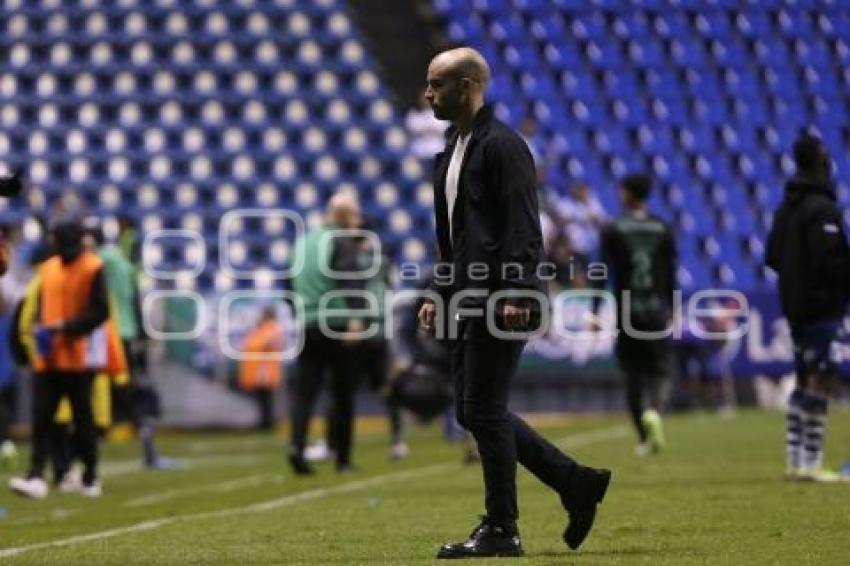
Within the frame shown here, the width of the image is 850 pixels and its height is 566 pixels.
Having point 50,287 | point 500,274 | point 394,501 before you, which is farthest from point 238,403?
point 500,274

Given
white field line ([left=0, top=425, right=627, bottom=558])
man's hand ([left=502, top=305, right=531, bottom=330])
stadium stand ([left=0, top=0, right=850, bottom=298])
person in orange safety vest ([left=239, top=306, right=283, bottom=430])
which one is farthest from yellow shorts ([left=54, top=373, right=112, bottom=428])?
stadium stand ([left=0, top=0, right=850, bottom=298])

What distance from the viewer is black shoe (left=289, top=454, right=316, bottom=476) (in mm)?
Answer: 13930

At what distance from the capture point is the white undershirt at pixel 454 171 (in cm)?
695

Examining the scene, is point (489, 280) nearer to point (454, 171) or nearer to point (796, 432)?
point (454, 171)

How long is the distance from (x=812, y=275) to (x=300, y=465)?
4591 mm

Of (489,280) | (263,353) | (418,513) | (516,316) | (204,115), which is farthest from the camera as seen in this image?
(204,115)

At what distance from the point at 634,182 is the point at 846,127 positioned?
623 inches

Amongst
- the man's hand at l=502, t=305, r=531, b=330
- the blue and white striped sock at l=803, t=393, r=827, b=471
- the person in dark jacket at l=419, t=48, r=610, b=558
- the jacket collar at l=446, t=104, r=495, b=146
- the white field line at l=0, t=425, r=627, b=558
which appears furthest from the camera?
the blue and white striped sock at l=803, t=393, r=827, b=471

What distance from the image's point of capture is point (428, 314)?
7102 millimetres

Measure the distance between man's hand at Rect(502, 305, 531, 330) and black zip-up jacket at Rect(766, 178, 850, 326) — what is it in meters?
4.31

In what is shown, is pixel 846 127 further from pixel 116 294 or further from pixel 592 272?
pixel 116 294

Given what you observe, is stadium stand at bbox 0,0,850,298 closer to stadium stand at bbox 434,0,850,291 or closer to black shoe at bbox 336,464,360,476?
stadium stand at bbox 434,0,850,291

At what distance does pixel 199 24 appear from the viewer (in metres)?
28.5

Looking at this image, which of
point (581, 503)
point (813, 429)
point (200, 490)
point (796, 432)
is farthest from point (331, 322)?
point (581, 503)
